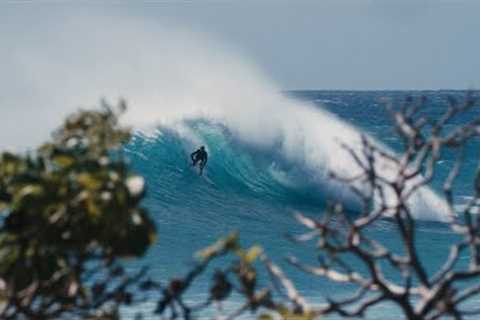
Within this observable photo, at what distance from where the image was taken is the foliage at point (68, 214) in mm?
3199

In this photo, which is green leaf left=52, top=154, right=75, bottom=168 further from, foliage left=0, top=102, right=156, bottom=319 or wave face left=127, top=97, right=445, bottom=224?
wave face left=127, top=97, right=445, bottom=224

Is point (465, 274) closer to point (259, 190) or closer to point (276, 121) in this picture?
point (259, 190)

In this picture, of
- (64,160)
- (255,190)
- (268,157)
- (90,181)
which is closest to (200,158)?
(255,190)

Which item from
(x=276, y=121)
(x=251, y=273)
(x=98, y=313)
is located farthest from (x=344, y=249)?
(x=276, y=121)

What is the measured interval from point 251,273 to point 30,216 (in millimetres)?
761

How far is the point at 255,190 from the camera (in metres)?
22.6

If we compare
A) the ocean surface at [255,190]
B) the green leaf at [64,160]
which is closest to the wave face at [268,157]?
the ocean surface at [255,190]

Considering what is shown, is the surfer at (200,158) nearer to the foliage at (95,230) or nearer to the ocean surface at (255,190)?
the ocean surface at (255,190)

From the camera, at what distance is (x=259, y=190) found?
22703mm

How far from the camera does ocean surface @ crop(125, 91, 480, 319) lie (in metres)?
14.1

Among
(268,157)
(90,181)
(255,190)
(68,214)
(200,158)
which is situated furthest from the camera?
(268,157)

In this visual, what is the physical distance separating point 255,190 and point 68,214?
19283 millimetres

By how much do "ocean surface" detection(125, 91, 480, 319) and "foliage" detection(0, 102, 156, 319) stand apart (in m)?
6.60

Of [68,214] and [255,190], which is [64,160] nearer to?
[68,214]
